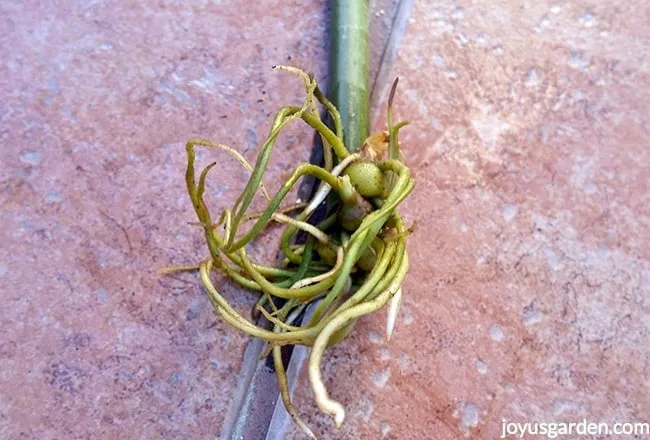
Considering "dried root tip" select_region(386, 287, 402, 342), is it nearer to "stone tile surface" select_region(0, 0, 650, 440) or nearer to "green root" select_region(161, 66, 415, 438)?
"green root" select_region(161, 66, 415, 438)

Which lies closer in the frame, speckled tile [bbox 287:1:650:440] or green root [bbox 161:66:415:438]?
green root [bbox 161:66:415:438]

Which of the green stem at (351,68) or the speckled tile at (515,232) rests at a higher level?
the green stem at (351,68)

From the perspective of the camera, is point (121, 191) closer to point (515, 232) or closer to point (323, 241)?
point (323, 241)

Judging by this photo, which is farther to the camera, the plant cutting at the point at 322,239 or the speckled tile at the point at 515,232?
the speckled tile at the point at 515,232

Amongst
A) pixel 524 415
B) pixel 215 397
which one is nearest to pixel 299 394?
pixel 215 397

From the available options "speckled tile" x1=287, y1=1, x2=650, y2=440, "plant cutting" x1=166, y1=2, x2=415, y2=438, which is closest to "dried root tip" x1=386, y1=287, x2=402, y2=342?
"plant cutting" x1=166, y1=2, x2=415, y2=438

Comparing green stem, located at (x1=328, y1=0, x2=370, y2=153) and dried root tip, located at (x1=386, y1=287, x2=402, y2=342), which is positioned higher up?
green stem, located at (x1=328, y1=0, x2=370, y2=153)

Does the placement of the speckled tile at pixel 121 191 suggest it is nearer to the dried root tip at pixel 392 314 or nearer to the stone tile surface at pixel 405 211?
the stone tile surface at pixel 405 211

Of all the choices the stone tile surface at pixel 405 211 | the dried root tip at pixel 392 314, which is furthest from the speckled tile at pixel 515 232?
the dried root tip at pixel 392 314

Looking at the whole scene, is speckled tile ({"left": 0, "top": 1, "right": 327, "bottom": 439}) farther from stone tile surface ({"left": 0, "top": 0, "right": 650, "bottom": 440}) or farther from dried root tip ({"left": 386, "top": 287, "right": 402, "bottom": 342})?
dried root tip ({"left": 386, "top": 287, "right": 402, "bottom": 342})
